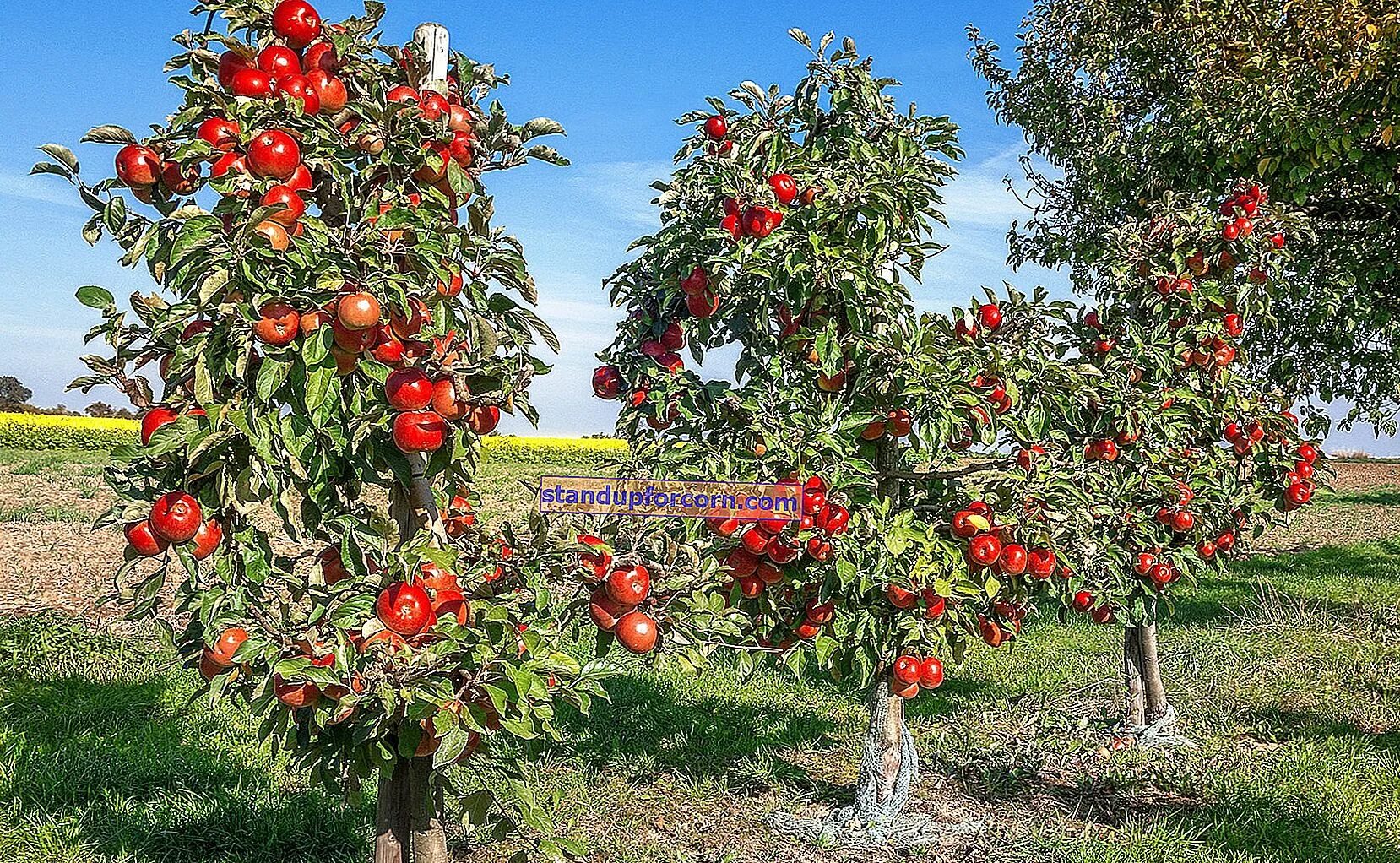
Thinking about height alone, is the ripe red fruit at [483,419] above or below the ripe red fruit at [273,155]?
below

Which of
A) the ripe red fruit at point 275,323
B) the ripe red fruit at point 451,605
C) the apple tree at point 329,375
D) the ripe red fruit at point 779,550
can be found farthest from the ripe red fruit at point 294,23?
the ripe red fruit at point 779,550

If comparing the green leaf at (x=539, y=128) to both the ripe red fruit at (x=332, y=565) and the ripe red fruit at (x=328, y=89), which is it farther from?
the ripe red fruit at (x=332, y=565)

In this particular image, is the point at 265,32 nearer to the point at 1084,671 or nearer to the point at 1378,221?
the point at 1084,671

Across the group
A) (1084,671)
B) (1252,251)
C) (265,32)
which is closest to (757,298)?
(265,32)

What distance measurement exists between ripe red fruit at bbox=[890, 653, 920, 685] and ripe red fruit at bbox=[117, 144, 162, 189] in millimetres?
2570

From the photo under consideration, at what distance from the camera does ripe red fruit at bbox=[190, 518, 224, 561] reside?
6.81 feet

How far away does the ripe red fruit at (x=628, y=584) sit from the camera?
7.54 ft

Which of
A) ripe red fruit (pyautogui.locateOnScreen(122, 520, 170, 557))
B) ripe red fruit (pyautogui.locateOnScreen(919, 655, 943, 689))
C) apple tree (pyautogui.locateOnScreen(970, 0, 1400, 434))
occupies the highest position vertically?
apple tree (pyautogui.locateOnScreen(970, 0, 1400, 434))

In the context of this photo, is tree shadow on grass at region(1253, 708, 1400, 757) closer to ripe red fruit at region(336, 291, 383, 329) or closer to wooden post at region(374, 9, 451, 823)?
wooden post at region(374, 9, 451, 823)

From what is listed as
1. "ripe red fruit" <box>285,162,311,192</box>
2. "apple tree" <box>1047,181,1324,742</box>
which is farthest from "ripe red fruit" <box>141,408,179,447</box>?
"apple tree" <box>1047,181,1324,742</box>

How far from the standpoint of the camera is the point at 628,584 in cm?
230

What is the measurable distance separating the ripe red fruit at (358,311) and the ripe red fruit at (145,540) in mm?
580

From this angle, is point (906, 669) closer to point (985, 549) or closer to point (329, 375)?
point (985, 549)

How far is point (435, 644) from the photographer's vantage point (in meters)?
2.14
